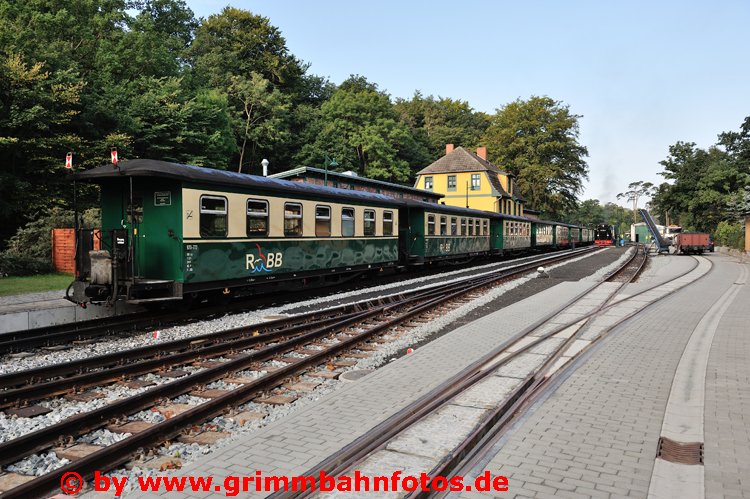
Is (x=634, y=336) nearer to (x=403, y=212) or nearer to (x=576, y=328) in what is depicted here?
(x=576, y=328)

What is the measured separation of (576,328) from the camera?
1022 centimetres

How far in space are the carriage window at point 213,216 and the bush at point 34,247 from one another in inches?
435

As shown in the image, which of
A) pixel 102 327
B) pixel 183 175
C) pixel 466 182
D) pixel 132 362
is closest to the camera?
pixel 132 362

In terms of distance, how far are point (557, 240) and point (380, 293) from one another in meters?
39.5

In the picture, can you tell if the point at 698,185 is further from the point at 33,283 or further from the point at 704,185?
the point at 33,283

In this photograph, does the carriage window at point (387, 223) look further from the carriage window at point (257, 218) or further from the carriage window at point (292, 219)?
the carriage window at point (257, 218)

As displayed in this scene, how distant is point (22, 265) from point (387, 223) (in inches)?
537

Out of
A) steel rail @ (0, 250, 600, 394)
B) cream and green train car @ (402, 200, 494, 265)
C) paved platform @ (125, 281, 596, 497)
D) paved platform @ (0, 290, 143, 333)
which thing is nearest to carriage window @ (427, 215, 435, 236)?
cream and green train car @ (402, 200, 494, 265)

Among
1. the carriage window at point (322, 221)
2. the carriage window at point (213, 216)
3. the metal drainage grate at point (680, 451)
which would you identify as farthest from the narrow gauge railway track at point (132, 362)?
the metal drainage grate at point (680, 451)

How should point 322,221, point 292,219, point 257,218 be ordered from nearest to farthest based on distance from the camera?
1. point 257,218
2. point 292,219
3. point 322,221

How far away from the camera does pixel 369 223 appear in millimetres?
17609

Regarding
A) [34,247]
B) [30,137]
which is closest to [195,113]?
[30,137]

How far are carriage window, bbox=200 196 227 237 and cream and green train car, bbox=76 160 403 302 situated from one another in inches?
0.9

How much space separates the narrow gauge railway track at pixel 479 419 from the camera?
159 inches
